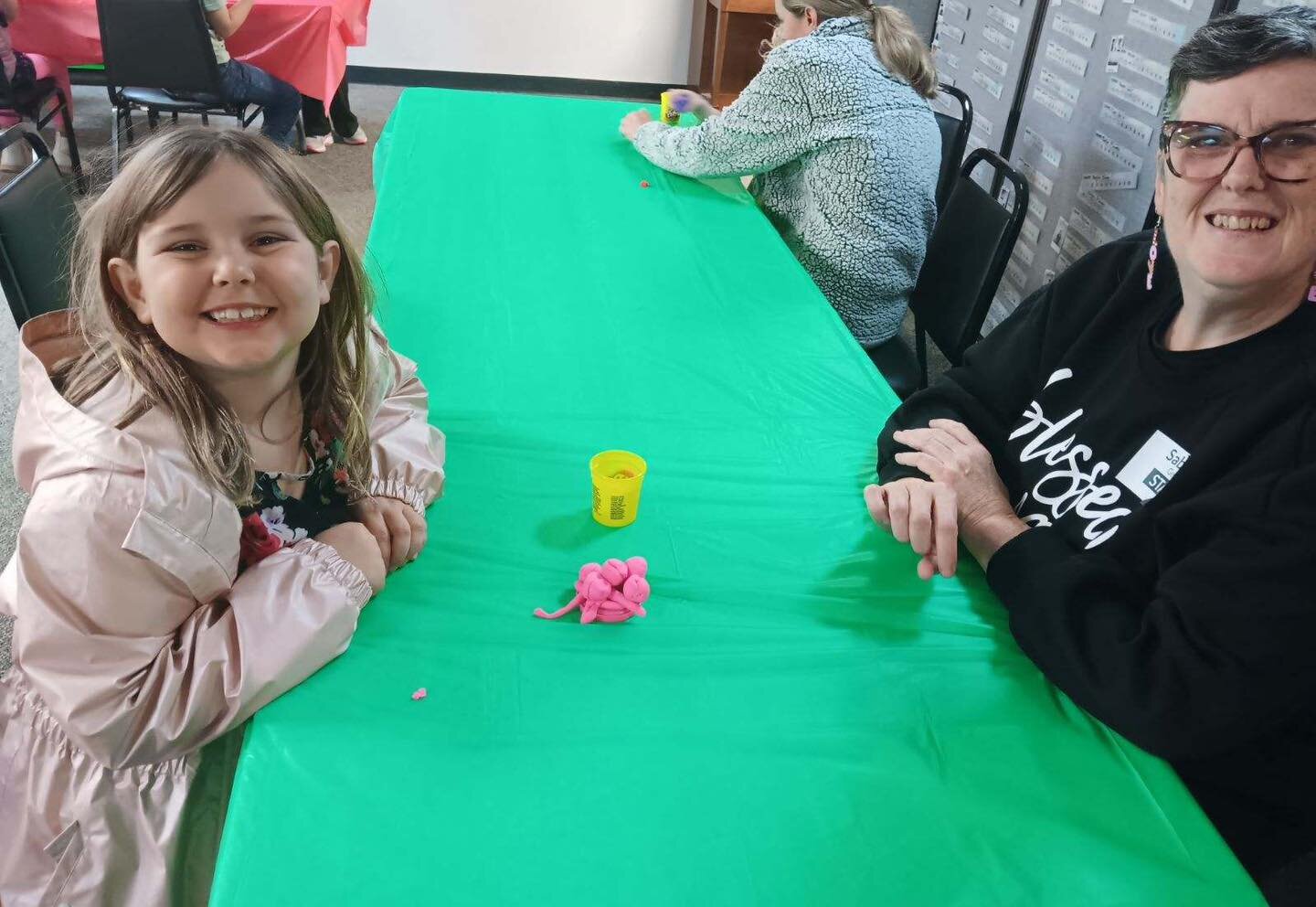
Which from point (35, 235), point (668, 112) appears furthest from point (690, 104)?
point (35, 235)

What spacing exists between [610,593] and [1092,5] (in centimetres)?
256

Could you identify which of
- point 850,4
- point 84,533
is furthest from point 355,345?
point 850,4

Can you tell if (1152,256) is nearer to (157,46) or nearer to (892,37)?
(892,37)

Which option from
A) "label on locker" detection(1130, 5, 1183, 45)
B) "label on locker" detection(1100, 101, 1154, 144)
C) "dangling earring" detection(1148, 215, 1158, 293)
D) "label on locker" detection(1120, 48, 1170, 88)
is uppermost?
"label on locker" detection(1130, 5, 1183, 45)

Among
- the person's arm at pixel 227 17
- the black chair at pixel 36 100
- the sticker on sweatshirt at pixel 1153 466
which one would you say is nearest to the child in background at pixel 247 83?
the person's arm at pixel 227 17

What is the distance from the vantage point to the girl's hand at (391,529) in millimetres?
1211

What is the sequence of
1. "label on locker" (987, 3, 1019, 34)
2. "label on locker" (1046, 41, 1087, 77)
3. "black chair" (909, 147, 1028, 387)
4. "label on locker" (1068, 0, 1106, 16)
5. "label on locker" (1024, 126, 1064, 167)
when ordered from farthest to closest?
"label on locker" (987, 3, 1019, 34)
"label on locker" (1024, 126, 1064, 167)
"label on locker" (1046, 41, 1087, 77)
"label on locker" (1068, 0, 1106, 16)
"black chair" (909, 147, 1028, 387)

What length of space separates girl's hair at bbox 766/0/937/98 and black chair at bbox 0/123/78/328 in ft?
6.00

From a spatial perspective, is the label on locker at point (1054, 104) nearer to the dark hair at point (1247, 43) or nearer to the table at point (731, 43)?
the dark hair at point (1247, 43)

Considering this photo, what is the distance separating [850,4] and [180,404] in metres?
2.06

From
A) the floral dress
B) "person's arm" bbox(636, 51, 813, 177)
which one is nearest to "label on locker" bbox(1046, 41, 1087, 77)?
"person's arm" bbox(636, 51, 813, 177)

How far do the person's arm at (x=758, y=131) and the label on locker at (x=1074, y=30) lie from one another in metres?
1.09

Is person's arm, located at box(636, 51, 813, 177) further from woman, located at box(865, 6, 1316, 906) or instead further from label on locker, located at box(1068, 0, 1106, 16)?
woman, located at box(865, 6, 1316, 906)

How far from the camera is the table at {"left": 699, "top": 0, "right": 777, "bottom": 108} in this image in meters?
5.20
